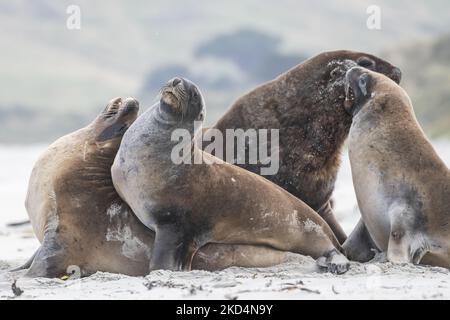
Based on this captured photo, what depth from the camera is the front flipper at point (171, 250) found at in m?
5.46

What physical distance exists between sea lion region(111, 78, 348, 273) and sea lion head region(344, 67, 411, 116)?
103 centimetres

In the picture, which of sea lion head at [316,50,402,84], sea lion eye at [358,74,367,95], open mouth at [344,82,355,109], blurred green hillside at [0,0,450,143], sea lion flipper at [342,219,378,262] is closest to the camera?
sea lion flipper at [342,219,378,262]

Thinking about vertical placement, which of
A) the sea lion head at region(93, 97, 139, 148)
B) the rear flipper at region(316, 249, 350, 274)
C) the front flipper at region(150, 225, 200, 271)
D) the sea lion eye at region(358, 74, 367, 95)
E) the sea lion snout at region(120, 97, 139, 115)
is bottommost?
the rear flipper at region(316, 249, 350, 274)

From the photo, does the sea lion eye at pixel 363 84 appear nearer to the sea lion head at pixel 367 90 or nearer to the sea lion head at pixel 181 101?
the sea lion head at pixel 367 90

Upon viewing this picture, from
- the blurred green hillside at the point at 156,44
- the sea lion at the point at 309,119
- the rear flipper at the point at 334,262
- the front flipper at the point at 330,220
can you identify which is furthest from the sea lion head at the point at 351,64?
the blurred green hillside at the point at 156,44

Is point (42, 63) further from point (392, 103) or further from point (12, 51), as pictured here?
point (392, 103)

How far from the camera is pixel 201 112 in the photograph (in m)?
5.68

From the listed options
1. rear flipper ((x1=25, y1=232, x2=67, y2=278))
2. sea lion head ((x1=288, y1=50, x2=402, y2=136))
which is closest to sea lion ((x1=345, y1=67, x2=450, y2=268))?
sea lion head ((x1=288, y1=50, x2=402, y2=136))

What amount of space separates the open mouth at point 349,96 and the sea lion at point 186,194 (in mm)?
1097

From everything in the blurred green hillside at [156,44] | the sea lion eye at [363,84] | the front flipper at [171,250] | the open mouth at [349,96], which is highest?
the blurred green hillside at [156,44]

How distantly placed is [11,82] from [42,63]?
7212 mm

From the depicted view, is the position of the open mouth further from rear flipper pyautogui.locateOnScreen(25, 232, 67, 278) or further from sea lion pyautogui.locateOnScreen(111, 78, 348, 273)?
rear flipper pyautogui.locateOnScreen(25, 232, 67, 278)

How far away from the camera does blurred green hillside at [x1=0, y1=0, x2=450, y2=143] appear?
59.6 metres

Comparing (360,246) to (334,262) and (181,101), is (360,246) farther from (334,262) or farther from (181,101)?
(181,101)
